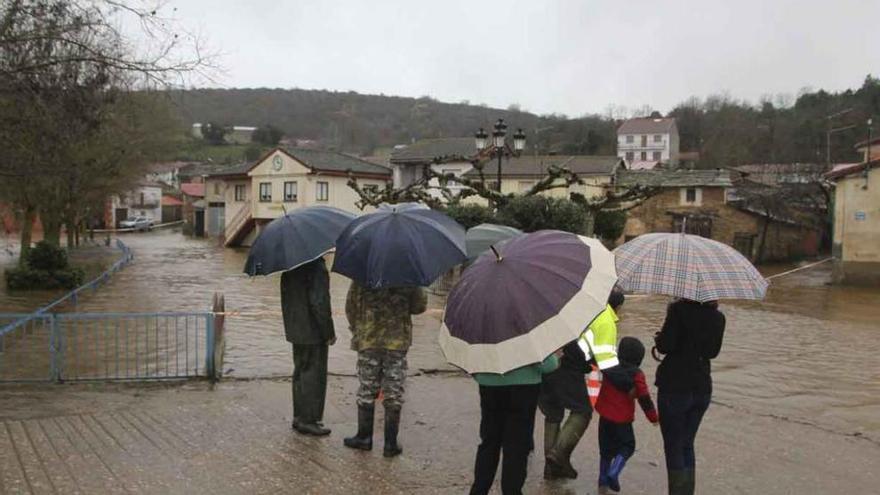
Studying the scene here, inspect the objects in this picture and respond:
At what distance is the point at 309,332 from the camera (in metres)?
6.24

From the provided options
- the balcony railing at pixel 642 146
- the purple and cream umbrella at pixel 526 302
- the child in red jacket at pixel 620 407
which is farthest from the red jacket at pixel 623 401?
the balcony railing at pixel 642 146

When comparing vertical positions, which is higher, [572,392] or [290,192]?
[290,192]

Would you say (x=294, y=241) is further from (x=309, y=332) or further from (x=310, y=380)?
(x=310, y=380)

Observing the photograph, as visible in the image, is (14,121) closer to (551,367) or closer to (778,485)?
(551,367)

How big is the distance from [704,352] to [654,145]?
81.5 metres

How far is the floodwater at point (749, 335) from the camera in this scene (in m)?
9.32

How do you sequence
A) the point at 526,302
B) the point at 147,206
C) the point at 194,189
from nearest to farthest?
the point at 526,302 → the point at 194,189 → the point at 147,206

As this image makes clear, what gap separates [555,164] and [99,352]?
32943 millimetres

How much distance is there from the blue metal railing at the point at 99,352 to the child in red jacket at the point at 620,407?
495cm

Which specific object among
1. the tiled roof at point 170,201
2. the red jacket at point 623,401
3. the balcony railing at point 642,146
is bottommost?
the red jacket at point 623,401

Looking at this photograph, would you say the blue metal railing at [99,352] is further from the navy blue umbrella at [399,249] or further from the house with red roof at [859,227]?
the house with red roof at [859,227]

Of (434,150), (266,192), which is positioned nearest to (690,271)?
(266,192)

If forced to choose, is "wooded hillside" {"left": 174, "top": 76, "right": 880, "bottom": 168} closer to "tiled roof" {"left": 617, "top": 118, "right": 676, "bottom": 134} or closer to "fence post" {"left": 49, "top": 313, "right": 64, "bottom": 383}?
"tiled roof" {"left": 617, "top": 118, "right": 676, "bottom": 134}

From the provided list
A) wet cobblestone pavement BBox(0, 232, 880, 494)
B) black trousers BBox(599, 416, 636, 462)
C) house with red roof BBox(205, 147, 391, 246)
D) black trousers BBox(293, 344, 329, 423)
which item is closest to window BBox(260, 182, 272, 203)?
house with red roof BBox(205, 147, 391, 246)
